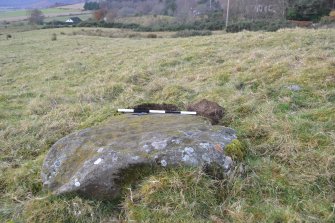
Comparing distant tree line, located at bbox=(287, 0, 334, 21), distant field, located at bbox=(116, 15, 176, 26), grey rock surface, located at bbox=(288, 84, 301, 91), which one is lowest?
distant field, located at bbox=(116, 15, 176, 26)

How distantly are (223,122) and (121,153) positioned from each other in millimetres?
2601

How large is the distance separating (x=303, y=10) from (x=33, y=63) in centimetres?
2773

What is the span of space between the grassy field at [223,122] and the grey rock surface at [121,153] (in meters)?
0.17

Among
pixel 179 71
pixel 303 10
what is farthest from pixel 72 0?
pixel 179 71

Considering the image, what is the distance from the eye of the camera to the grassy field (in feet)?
13.1

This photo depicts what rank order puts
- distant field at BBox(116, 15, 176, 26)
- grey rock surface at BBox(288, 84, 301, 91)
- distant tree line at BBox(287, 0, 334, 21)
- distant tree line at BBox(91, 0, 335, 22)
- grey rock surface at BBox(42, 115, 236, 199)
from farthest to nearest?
distant field at BBox(116, 15, 176, 26) → distant tree line at BBox(91, 0, 335, 22) → distant tree line at BBox(287, 0, 334, 21) → grey rock surface at BBox(288, 84, 301, 91) → grey rock surface at BBox(42, 115, 236, 199)

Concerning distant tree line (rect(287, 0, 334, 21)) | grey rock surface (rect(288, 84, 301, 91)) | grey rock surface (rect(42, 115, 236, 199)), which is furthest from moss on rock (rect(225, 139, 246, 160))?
distant tree line (rect(287, 0, 334, 21))

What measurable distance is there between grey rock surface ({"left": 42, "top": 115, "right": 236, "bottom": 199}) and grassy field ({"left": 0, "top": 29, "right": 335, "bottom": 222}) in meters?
0.17

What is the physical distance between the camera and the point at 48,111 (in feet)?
29.7

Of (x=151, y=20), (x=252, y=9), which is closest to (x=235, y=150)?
(x=252, y=9)

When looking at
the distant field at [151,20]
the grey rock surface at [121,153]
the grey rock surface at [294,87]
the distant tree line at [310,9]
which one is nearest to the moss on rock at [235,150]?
the grey rock surface at [121,153]

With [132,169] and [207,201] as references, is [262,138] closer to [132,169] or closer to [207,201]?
[207,201]

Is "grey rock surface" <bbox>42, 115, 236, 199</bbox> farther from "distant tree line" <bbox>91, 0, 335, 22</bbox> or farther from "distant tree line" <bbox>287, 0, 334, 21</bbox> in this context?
"distant tree line" <bbox>91, 0, 335, 22</bbox>

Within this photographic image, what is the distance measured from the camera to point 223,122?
20.9 ft
